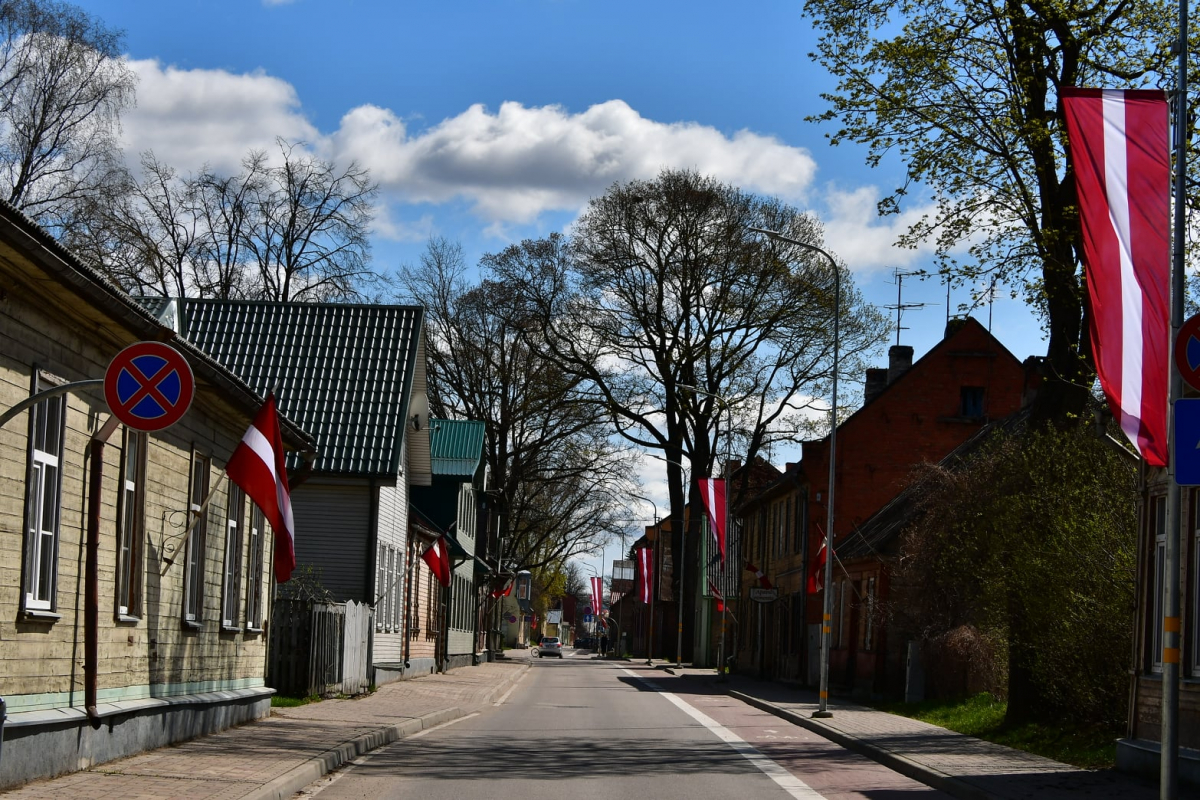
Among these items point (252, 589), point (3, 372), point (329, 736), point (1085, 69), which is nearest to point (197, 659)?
point (329, 736)

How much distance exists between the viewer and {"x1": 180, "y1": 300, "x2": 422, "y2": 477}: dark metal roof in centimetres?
2878

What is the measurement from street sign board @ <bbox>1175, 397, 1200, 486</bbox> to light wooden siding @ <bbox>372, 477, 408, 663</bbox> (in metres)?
21.0

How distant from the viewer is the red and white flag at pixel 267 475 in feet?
47.8

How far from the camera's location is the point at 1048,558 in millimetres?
19016

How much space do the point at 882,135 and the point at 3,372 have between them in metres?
16.2

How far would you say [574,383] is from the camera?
158ft

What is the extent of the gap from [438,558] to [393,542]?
2660mm

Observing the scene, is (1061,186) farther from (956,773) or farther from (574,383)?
(574,383)

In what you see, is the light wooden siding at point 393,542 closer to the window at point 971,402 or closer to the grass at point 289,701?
the grass at point 289,701

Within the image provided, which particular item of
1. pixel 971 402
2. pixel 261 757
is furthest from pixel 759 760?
pixel 971 402

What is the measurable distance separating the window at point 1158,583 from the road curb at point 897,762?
9.38 feet

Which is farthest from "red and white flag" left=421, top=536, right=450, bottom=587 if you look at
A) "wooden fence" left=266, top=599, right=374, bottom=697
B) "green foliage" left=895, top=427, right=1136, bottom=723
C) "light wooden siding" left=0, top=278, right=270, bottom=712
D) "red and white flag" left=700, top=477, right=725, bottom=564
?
"light wooden siding" left=0, top=278, right=270, bottom=712

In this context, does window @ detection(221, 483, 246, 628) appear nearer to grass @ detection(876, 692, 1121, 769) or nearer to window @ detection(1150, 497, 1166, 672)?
grass @ detection(876, 692, 1121, 769)

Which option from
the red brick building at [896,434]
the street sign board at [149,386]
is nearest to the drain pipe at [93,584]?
the street sign board at [149,386]
